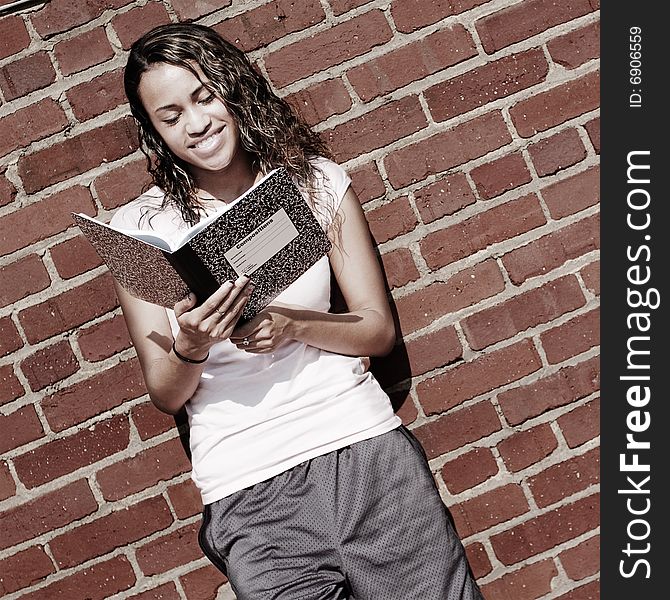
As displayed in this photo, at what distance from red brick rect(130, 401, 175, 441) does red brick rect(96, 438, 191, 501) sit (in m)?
0.03

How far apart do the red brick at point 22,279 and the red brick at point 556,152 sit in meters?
1.12

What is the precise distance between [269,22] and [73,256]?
Answer: 67 centimetres

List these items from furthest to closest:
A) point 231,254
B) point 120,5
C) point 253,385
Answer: point 120,5 < point 253,385 < point 231,254

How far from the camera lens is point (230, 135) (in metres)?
1.62

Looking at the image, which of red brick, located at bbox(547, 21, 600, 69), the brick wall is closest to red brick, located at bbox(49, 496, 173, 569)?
the brick wall

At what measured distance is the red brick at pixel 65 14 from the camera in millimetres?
1838

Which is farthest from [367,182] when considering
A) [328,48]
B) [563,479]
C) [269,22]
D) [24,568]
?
[24,568]

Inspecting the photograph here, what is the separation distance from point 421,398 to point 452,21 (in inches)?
33.4

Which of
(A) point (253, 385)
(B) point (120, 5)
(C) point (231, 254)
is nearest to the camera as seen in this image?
(C) point (231, 254)

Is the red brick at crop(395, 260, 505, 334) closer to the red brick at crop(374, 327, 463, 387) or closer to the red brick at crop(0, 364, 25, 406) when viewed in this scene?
the red brick at crop(374, 327, 463, 387)

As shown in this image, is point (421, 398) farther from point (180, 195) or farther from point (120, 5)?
point (120, 5)

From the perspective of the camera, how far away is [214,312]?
1.41 meters

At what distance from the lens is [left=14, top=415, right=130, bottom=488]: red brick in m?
1.92

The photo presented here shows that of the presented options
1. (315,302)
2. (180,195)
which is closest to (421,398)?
(315,302)
